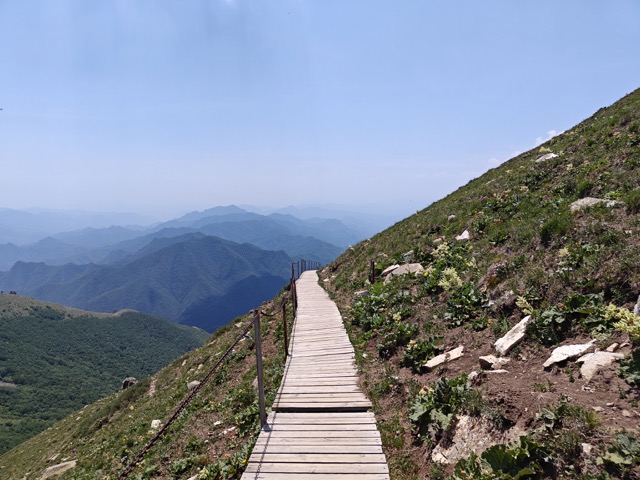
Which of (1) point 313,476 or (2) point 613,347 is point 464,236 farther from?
(1) point 313,476

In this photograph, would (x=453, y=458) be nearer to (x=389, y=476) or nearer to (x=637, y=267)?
(x=389, y=476)

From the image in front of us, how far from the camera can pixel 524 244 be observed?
1232cm

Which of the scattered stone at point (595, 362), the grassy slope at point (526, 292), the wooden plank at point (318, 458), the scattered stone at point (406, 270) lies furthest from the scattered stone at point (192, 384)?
Answer: the scattered stone at point (595, 362)

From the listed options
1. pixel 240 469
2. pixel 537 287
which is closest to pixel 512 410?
pixel 537 287

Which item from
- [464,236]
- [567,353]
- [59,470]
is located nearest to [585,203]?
[464,236]

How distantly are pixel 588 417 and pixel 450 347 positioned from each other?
4.70m

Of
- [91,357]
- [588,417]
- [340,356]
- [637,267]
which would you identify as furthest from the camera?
[91,357]

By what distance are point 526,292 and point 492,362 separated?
259 centimetres

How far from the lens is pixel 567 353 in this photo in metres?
6.96

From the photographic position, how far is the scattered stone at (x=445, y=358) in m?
9.05

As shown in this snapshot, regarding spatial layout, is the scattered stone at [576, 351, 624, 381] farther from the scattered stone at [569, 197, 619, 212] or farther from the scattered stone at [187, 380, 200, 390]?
the scattered stone at [187, 380, 200, 390]

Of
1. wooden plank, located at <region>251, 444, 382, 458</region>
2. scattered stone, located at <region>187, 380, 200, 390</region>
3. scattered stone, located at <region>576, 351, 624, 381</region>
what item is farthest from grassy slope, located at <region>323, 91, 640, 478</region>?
scattered stone, located at <region>187, 380, 200, 390</region>

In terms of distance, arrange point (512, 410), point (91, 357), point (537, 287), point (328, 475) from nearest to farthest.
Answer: point (512, 410) < point (328, 475) < point (537, 287) < point (91, 357)

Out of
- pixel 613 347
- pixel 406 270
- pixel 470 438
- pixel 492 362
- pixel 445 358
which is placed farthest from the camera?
pixel 406 270
